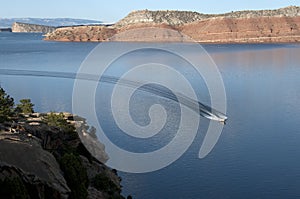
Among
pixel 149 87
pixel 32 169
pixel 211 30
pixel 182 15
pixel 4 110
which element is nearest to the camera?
pixel 32 169

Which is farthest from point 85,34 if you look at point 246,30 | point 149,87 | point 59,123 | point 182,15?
point 59,123

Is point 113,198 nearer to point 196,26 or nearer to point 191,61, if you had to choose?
point 191,61

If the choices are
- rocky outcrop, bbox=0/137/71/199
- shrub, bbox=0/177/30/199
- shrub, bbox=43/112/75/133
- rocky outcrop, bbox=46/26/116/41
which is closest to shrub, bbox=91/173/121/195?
shrub, bbox=43/112/75/133

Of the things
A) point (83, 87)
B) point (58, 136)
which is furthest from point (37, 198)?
point (83, 87)

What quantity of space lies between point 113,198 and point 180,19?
16745cm

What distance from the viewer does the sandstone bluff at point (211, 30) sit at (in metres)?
146

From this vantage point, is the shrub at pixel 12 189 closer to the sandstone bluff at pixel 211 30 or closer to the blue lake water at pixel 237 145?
the blue lake water at pixel 237 145

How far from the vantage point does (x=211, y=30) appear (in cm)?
15225

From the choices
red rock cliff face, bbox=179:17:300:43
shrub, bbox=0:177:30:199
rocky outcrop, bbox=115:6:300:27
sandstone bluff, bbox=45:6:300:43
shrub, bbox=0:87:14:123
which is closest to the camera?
shrub, bbox=0:177:30:199

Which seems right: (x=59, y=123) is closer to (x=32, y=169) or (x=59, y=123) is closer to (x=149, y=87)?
(x=32, y=169)

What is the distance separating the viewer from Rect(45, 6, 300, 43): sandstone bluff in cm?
14638

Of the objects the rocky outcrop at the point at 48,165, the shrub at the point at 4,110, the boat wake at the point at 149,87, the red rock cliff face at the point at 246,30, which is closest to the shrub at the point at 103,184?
the rocky outcrop at the point at 48,165

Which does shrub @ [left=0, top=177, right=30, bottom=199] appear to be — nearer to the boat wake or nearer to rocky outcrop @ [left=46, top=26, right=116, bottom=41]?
the boat wake

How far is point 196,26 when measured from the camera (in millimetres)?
160125
